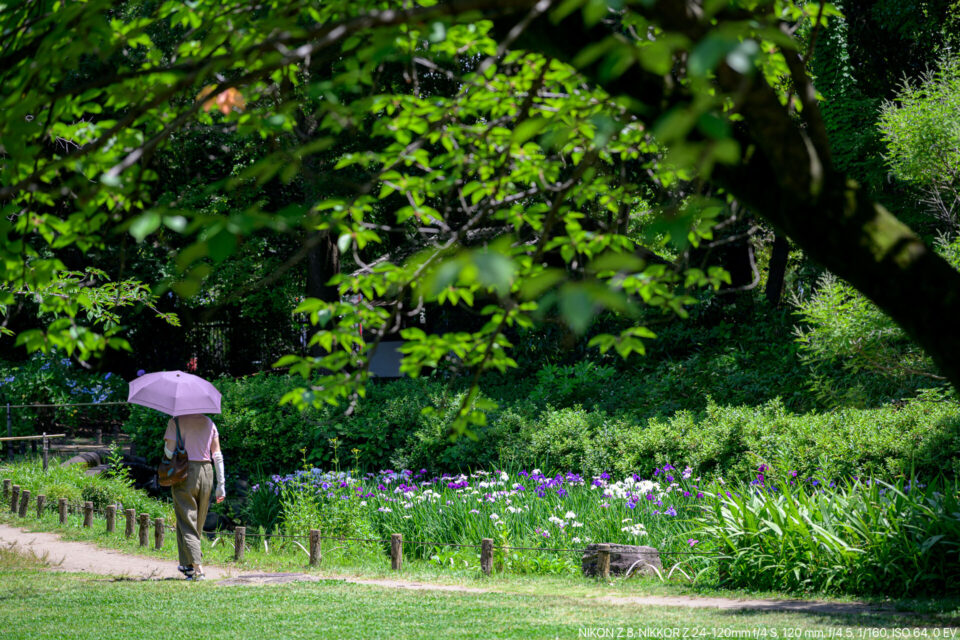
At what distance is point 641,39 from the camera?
376cm

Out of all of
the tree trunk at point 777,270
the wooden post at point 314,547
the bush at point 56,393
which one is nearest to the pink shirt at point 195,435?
the wooden post at point 314,547

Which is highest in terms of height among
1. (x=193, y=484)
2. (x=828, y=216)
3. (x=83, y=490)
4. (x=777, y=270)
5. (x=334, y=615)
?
(x=777, y=270)

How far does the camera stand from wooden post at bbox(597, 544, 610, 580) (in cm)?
773

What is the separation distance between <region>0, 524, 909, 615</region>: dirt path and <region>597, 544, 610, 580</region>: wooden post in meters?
0.71

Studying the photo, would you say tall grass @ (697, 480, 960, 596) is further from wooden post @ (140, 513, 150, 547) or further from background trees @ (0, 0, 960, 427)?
wooden post @ (140, 513, 150, 547)

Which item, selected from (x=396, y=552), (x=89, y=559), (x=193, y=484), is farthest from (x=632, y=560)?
(x=89, y=559)

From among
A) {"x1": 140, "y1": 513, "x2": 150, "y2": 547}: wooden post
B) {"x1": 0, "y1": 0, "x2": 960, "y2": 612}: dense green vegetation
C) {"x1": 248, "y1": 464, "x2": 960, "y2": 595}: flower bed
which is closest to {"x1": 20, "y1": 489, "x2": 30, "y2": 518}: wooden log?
{"x1": 0, "y1": 0, "x2": 960, "y2": 612}: dense green vegetation

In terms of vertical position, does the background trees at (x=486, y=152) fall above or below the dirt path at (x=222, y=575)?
above

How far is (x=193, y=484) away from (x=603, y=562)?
3.81 m

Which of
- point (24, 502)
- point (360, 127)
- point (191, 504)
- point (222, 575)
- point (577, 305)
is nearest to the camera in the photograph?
point (577, 305)

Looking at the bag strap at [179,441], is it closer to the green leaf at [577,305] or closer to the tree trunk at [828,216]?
the tree trunk at [828,216]

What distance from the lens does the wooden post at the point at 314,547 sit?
8.51m

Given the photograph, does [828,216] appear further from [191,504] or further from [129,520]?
[129,520]

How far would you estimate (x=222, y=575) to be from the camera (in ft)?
26.5
